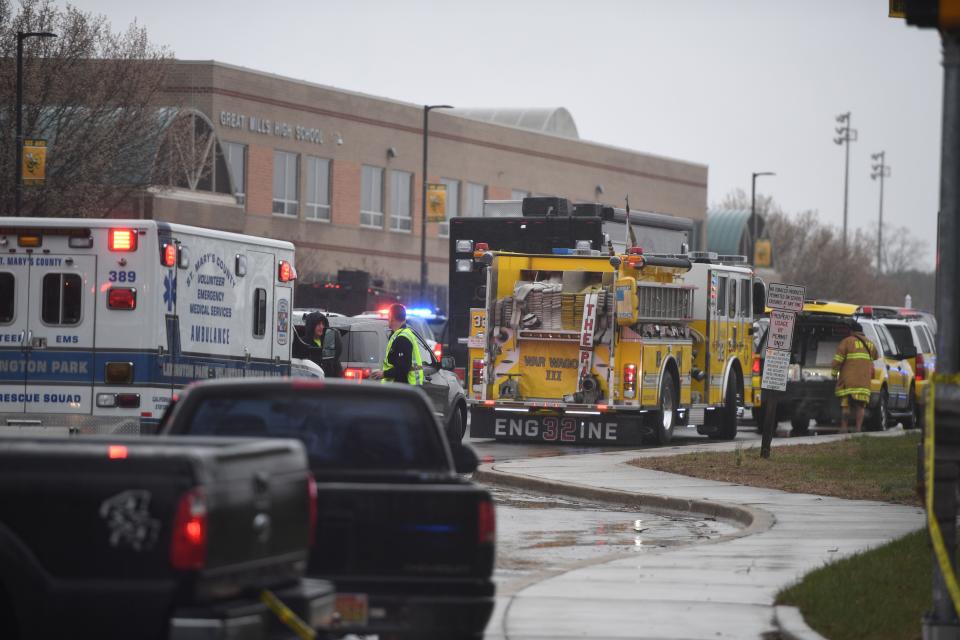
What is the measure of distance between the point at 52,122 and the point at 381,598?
35.9 meters

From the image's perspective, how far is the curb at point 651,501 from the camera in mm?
16000

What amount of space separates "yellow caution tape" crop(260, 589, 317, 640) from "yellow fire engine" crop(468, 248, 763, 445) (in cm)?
1740

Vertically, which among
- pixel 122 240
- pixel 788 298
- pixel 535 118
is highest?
pixel 535 118

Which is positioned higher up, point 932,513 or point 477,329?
point 477,329

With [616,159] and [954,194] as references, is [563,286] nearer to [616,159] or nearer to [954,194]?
[954,194]

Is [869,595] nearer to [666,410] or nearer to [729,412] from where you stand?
[666,410]

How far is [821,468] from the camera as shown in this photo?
2123 centimetres

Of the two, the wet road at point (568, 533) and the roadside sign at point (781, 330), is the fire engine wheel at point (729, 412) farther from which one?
the wet road at point (568, 533)

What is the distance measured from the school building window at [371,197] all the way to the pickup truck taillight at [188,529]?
204 feet

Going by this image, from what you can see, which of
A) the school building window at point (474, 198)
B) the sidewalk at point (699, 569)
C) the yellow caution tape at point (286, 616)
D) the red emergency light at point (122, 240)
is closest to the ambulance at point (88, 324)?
the red emergency light at point (122, 240)

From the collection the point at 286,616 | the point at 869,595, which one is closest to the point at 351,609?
the point at 286,616

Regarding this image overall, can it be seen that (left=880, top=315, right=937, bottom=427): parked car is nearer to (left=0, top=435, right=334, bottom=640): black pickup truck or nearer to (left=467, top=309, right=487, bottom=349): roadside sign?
(left=467, top=309, right=487, bottom=349): roadside sign

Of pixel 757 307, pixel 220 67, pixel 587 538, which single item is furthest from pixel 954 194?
pixel 220 67

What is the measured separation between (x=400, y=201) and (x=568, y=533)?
5543cm
